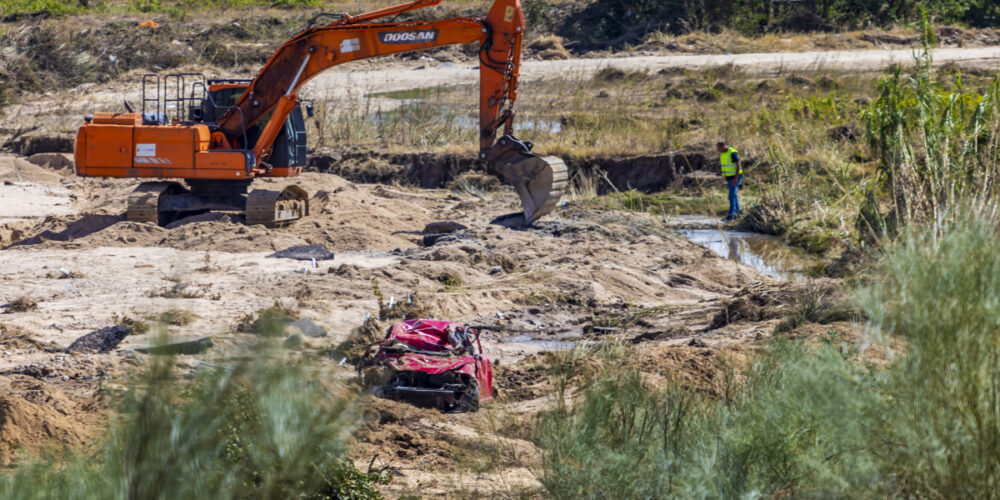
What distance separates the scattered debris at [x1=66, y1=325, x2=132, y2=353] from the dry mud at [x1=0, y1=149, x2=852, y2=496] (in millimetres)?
118

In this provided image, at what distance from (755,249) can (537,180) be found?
3.74 metres

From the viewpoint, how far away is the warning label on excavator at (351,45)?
15.1 meters

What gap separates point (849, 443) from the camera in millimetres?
3383

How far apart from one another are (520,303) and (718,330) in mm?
2655

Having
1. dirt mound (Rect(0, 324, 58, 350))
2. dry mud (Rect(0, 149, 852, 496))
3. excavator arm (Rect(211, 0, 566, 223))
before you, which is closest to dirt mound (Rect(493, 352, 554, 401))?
dry mud (Rect(0, 149, 852, 496))

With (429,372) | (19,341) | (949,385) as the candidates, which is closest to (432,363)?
(429,372)

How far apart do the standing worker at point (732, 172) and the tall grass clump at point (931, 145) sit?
19.7ft

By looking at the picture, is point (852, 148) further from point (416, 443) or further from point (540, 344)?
point (416, 443)

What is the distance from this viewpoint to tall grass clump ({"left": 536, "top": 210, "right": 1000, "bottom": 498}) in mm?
3236

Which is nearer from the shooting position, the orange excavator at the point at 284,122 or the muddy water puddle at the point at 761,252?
the muddy water puddle at the point at 761,252

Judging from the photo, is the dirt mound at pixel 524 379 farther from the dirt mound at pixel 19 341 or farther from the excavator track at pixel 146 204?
the excavator track at pixel 146 204

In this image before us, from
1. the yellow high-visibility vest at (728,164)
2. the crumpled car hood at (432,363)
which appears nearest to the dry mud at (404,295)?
the crumpled car hood at (432,363)

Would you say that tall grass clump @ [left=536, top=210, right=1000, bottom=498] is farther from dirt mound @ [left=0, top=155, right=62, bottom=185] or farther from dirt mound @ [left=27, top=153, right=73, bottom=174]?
dirt mound @ [left=27, top=153, right=73, bottom=174]

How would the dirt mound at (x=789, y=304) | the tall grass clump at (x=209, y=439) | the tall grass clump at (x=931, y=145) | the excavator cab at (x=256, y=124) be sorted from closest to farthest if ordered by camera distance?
the tall grass clump at (x=209, y=439) < the tall grass clump at (x=931, y=145) < the dirt mound at (x=789, y=304) < the excavator cab at (x=256, y=124)
